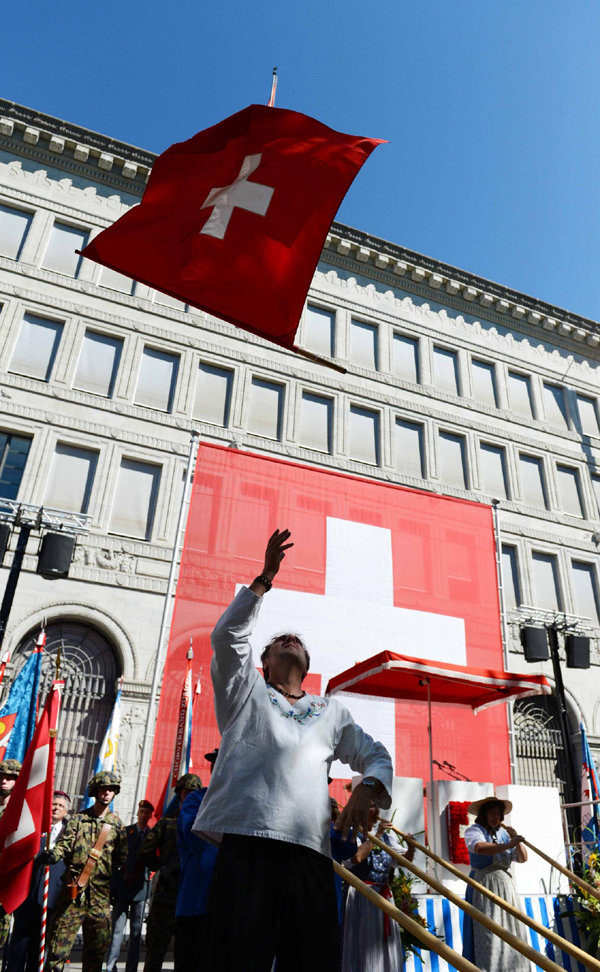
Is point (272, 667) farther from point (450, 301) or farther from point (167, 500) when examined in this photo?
point (450, 301)

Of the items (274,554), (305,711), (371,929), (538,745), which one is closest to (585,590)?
(538,745)

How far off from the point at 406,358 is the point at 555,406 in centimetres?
617

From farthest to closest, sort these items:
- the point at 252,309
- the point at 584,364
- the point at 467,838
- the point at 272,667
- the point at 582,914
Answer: the point at 584,364 → the point at 582,914 → the point at 467,838 → the point at 252,309 → the point at 272,667

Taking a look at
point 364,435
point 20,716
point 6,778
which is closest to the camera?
point 6,778

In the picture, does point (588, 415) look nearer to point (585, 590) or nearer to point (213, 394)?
point (585, 590)

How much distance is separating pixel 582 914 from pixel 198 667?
788cm

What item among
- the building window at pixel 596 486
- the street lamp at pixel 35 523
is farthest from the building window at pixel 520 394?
the street lamp at pixel 35 523

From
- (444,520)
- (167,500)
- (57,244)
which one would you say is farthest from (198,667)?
(57,244)

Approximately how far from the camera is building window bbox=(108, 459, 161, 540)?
52.4 feet

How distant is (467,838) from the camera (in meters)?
6.31

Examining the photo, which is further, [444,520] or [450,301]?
[450,301]

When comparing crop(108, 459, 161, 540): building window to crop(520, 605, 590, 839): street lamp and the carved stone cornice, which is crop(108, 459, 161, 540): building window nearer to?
the carved stone cornice

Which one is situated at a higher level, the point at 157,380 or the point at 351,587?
the point at 157,380

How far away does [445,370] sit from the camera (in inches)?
875
